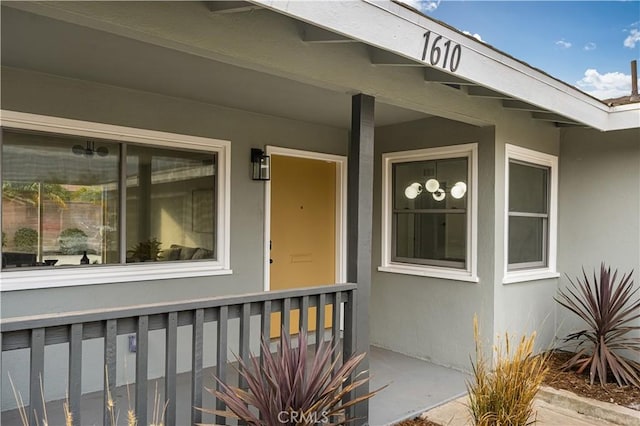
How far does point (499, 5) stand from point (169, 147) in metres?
11.7

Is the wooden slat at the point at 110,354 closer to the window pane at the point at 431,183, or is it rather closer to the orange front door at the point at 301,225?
the orange front door at the point at 301,225

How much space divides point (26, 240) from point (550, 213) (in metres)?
4.90

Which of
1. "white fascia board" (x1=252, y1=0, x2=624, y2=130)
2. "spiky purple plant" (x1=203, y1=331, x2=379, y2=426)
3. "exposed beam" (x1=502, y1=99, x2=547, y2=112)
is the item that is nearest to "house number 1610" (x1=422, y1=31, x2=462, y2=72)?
"white fascia board" (x1=252, y1=0, x2=624, y2=130)

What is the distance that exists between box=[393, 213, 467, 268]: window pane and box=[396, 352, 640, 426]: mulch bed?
50.4 inches

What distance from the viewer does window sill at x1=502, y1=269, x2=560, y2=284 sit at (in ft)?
14.0

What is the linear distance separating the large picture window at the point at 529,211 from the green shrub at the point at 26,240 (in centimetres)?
398

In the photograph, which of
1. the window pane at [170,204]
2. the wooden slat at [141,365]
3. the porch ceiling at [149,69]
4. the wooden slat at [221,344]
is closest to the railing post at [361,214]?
the porch ceiling at [149,69]

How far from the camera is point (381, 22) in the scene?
229 centimetres

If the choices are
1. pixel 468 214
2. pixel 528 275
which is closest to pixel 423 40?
pixel 468 214

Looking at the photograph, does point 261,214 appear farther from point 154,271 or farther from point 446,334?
point 446,334

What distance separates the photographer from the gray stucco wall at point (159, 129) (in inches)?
124

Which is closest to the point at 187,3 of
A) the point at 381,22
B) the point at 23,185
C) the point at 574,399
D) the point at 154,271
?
the point at 381,22

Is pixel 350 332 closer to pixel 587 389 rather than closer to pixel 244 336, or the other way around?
pixel 244 336

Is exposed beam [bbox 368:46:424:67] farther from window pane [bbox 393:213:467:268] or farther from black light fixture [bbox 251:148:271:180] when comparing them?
window pane [bbox 393:213:467:268]
